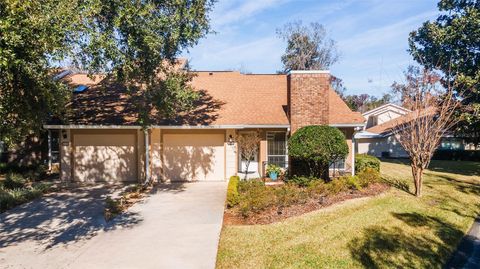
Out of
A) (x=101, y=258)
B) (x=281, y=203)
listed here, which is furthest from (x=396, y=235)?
(x=101, y=258)

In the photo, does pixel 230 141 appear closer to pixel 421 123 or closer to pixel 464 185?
pixel 421 123

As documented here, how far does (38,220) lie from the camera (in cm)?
1119

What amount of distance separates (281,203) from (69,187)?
988 cm

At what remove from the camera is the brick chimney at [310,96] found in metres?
16.8

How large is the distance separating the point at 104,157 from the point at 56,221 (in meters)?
6.96

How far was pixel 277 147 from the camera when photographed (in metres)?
18.2

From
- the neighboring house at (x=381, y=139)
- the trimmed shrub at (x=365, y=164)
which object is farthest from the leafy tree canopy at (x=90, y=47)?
the neighboring house at (x=381, y=139)

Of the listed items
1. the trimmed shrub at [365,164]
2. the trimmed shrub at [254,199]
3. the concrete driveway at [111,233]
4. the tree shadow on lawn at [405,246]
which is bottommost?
the tree shadow on lawn at [405,246]

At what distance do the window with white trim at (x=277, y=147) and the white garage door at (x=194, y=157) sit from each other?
226 cm

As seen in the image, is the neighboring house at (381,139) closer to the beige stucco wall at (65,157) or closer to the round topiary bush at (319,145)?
the round topiary bush at (319,145)

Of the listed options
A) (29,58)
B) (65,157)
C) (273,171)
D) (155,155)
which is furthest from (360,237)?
(65,157)

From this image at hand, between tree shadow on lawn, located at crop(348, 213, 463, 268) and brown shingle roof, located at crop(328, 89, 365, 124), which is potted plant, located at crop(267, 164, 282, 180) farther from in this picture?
tree shadow on lawn, located at crop(348, 213, 463, 268)

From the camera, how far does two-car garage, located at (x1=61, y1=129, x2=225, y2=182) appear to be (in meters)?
17.7

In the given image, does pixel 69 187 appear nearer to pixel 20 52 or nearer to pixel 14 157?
pixel 14 157
